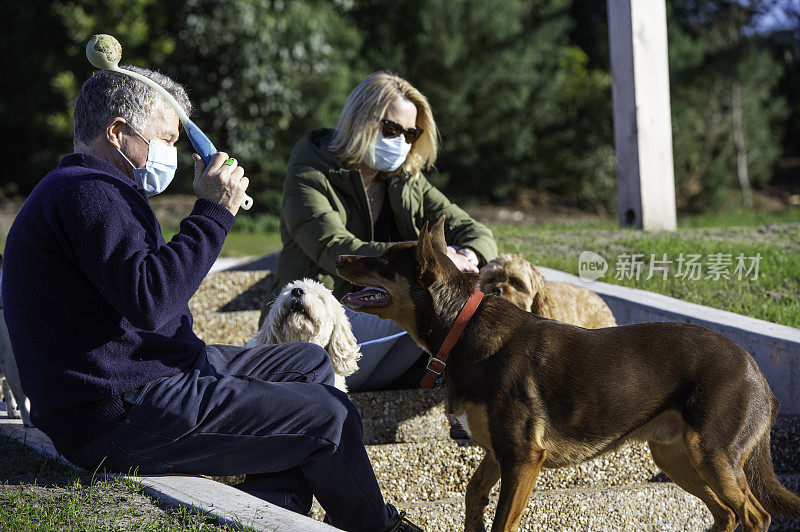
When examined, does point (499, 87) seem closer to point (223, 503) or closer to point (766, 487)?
point (766, 487)

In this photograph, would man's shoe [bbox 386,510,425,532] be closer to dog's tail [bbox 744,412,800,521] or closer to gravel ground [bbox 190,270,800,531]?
gravel ground [bbox 190,270,800,531]

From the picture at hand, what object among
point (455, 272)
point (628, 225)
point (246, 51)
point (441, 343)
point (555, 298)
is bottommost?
point (628, 225)

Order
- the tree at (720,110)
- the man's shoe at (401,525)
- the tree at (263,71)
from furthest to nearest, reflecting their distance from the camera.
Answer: the tree at (720,110)
the tree at (263,71)
the man's shoe at (401,525)

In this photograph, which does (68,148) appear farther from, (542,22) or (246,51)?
(542,22)

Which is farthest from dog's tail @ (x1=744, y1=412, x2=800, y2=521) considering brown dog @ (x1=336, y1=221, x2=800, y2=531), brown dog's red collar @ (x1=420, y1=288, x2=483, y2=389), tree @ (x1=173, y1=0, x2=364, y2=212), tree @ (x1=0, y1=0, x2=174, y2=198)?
tree @ (x1=0, y1=0, x2=174, y2=198)

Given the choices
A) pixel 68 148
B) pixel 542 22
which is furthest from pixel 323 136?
pixel 542 22

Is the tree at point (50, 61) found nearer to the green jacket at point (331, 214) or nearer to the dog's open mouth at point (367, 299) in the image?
the green jacket at point (331, 214)

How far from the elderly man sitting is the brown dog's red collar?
37cm

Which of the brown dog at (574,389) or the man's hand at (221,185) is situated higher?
the man's hand at (221,185)

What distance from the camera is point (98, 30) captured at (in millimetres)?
15562

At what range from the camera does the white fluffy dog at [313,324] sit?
4582mm

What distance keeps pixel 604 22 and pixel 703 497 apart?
68.9 ft

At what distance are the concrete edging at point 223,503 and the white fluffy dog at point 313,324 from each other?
137cm

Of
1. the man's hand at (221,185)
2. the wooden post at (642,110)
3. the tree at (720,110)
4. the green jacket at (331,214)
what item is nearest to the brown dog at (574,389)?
the man's hand at (221,185)
